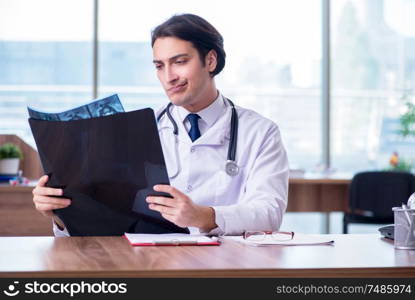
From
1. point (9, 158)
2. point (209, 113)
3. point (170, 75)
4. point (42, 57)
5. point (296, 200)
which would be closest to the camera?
point (170, 75)

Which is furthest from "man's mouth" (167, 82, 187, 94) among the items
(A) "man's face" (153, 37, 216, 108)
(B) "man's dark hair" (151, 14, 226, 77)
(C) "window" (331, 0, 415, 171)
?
(C) "window" (331, 0, 415, 171)

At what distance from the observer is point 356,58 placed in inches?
237

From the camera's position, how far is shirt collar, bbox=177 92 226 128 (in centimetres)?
240

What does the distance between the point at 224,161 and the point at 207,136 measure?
3.7 inches

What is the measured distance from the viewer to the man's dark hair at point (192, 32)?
232 centimetres

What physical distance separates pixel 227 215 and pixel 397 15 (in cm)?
447

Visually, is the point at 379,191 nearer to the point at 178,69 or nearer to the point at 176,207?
the point at 178,69

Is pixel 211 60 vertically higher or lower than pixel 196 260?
higher

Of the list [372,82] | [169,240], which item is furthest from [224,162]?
[372,82]

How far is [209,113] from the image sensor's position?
2.41m

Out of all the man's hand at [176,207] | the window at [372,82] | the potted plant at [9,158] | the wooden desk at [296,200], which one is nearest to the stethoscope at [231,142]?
the man's hand at [176,207]

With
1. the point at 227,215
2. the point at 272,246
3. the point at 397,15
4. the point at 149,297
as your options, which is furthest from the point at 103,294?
the point at 397,15

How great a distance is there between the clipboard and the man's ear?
2.22ft

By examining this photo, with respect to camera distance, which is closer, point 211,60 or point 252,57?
point 211,60
